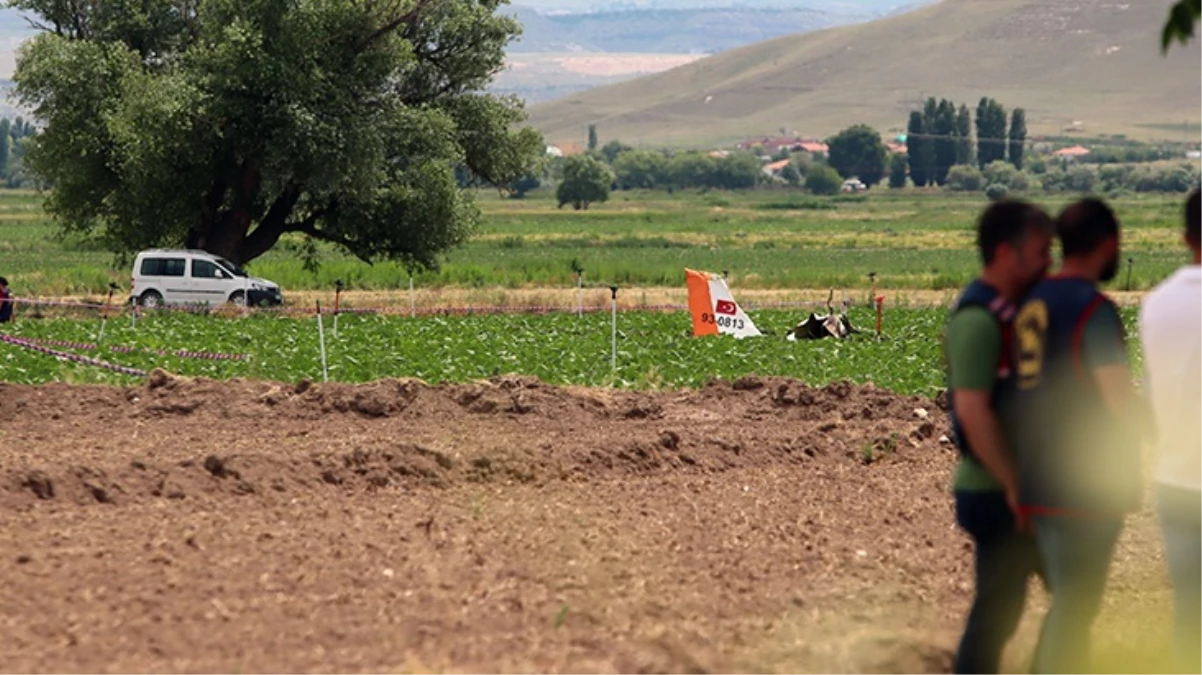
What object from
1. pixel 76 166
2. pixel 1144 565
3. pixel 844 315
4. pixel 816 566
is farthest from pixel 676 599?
pixel 76 166

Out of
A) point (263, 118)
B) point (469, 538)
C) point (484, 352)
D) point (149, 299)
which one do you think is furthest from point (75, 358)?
point (263, 118)

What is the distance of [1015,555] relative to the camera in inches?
311

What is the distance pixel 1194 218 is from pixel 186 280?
34.4m

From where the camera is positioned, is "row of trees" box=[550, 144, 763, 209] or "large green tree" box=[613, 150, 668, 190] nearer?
"row of trees" box=[550, 144, 763, 209]

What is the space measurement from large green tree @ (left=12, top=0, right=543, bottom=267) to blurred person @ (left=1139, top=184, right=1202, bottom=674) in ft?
110

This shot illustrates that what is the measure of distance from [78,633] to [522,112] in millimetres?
37693

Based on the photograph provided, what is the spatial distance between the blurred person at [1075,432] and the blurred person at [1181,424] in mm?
150

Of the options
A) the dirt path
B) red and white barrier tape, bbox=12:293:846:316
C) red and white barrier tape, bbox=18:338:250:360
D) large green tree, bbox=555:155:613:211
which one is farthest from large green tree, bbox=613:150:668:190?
the dirt path

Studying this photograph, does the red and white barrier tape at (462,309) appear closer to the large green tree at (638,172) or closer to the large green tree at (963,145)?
the large green tree at (638,172)

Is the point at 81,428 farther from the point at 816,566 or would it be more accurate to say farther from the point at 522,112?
the point at 522,112

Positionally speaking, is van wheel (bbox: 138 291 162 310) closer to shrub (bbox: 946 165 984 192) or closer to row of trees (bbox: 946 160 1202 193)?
row of trees (bbox: 946 160 1202 193)

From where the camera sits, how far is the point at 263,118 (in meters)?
40.9

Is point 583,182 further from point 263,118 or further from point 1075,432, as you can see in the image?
point 1075,432

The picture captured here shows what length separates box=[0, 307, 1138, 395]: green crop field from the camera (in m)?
24.6
